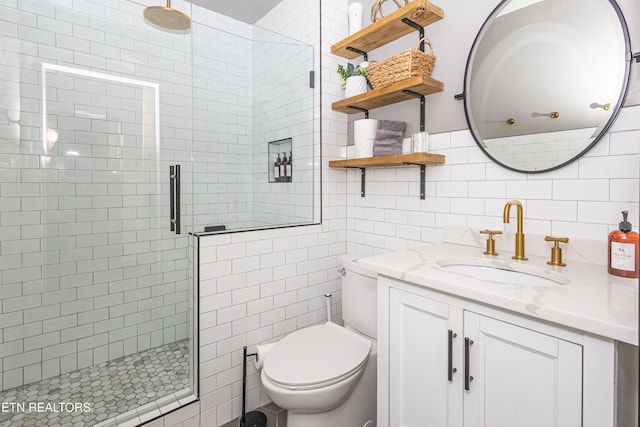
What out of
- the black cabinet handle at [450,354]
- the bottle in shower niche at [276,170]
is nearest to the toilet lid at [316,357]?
the black cabinet handle at [450,354]

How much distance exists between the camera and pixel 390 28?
1.81m

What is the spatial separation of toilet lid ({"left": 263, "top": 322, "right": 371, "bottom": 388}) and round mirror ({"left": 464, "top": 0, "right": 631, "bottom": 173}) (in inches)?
44.3

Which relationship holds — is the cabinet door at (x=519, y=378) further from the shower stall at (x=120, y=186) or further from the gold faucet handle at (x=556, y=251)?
the shower stall at (x=120, y=186)

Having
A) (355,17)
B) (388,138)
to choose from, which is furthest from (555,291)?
(355,17)

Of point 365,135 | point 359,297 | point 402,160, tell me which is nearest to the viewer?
point 402,160

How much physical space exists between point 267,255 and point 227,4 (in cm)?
206

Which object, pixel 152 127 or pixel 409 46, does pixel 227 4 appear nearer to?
pixel 152 127

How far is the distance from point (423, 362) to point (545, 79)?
1.24m

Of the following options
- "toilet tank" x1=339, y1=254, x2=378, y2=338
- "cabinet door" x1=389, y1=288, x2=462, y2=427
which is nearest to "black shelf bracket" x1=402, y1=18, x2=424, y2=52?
"toilet tank" x1=339, y1=254, x2=378, y2=338

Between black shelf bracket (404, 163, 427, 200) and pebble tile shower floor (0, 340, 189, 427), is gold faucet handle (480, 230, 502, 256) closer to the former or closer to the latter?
black shelf bracket (404, 163, 427, 200)

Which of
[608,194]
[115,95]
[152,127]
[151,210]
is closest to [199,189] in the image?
[151,210]

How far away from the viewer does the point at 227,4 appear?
100 inches

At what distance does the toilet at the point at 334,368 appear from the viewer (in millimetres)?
1330

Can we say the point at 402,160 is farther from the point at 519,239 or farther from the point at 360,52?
the point at 360,52
